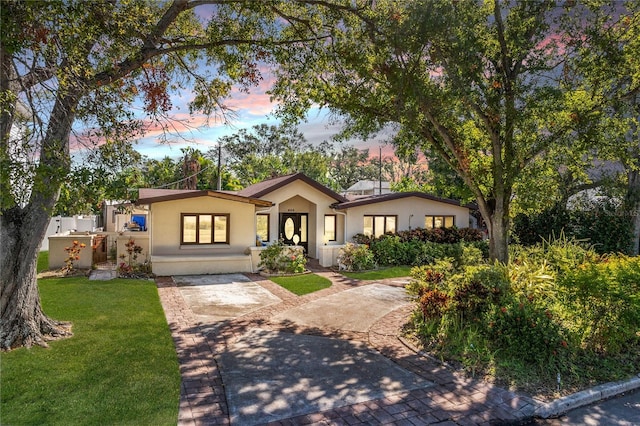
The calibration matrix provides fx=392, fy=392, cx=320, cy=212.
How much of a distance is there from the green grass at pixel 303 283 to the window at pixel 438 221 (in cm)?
845

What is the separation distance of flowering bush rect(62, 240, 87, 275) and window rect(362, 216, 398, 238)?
40.0 feet

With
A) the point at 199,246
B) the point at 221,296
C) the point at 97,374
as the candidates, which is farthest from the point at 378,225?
Result: the point at 97,374

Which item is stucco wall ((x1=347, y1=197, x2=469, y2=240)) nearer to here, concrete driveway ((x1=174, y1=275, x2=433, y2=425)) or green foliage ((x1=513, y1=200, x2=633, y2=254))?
green foliage ((x1=513, y1=200, x2=633, y2=254))

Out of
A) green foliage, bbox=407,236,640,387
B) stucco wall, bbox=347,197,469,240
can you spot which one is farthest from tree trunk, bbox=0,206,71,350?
stucco wall, bbox=347,197,469,240

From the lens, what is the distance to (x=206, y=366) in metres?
6.25

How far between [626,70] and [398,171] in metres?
50.5

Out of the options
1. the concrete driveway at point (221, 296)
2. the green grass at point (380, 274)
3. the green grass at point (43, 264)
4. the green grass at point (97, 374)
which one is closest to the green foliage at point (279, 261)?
the concrete driveway at point (221, 296)

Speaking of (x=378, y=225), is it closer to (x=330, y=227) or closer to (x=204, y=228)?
(x=330, y=227)

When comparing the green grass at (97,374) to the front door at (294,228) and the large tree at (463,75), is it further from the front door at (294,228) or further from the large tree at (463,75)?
the front door at (294,228)

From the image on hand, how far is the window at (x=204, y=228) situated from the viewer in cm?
1584

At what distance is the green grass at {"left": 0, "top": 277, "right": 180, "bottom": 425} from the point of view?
4.61 meters

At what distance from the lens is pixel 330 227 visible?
1989cm

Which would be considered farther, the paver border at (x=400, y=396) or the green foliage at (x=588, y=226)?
the green foliage at (x=588, y=226)

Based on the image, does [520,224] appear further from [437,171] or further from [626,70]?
[626,70]
